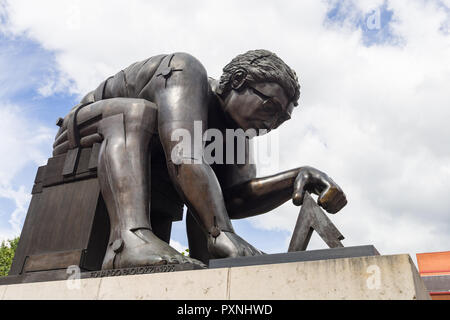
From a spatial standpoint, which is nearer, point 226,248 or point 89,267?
point 226,248

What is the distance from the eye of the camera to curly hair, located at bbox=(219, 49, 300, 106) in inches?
166

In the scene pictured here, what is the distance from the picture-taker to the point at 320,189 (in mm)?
3850

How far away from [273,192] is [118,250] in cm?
172

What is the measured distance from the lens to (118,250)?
11.1ft

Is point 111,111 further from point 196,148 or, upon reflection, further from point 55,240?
point 55,240

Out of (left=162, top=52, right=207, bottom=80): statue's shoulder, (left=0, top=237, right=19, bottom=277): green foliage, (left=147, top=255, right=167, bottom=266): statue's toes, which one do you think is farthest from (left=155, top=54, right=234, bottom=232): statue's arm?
(left=0, top=237, right=19, bottom=277): green foliage

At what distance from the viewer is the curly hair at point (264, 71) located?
13.8 ft

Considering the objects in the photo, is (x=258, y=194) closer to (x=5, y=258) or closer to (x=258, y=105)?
(x=258, y=105)

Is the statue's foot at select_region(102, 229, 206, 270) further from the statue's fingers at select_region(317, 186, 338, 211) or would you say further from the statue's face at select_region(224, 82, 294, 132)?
the statue's face at select_region(224, 82, 294, 132)

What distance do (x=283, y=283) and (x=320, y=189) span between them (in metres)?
1.58

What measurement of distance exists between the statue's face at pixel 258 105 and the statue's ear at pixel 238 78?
33 millimetres

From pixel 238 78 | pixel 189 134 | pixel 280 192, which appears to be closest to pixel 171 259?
pixel 189 134
